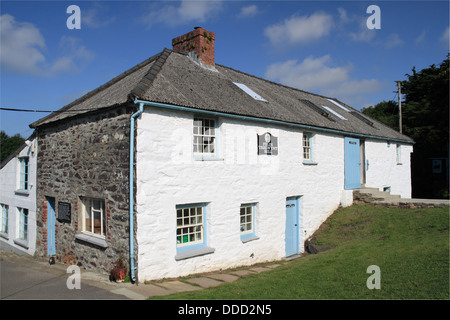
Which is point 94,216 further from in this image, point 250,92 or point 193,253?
point 250,92

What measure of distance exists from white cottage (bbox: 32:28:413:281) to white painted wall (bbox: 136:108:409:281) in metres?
0.03

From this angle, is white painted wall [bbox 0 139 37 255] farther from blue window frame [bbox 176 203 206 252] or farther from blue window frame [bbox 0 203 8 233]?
blue window frame [bbox 176 203 206 252]

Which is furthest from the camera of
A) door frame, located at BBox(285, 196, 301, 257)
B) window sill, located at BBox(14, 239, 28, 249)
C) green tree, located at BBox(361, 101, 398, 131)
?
green tree, located at BBox(361, 101, 398, 131)

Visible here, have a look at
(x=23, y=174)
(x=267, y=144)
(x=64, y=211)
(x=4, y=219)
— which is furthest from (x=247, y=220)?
(x=4, y=219)

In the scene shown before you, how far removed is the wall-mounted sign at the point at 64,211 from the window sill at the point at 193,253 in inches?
173

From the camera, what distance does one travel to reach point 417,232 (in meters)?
12.0

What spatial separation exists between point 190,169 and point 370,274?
526 centimetres

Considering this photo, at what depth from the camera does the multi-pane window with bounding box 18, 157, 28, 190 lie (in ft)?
48.8

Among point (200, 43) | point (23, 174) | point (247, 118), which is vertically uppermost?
point (200, 43)

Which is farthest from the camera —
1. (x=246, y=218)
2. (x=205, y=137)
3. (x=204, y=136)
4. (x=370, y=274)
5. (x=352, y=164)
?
(x=352, y=164)

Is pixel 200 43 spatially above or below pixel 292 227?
above

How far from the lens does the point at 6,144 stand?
54.0 m

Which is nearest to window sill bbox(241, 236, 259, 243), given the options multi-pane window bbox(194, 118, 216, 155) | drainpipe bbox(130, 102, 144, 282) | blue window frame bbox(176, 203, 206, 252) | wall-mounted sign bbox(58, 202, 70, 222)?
blue window frame bbox(176, 203, 206, 252)
